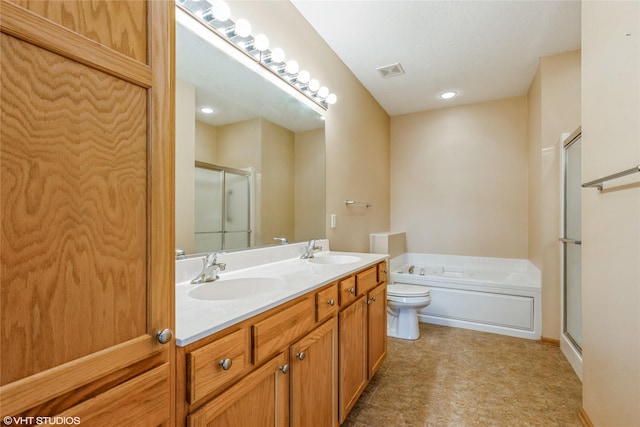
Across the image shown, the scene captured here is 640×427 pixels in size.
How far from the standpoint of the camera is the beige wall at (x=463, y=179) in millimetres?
3398

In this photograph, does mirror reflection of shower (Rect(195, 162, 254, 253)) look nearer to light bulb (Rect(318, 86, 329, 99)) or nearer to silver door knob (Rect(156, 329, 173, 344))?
silver door knob (Rect(156, 329, 173, 344))

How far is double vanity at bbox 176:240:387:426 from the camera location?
744 mm

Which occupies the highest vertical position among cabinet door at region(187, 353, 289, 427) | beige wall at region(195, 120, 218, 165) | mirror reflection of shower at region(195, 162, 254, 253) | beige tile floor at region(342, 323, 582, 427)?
beige wall at region(195, 120, 218, 165)

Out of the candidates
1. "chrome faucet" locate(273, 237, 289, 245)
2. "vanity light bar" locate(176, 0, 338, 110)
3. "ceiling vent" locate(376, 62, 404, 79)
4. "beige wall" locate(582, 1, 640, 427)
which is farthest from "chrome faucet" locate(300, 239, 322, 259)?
"ceiling vent" locate(376, 62, 404, 79)

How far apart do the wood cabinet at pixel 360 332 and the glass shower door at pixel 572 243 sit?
148 cm

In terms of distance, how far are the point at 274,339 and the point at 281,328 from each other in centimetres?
4

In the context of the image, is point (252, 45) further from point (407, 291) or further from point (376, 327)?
point (407, 291)

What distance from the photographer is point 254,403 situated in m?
0.89

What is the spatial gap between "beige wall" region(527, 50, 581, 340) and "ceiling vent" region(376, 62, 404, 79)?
1.22 metres

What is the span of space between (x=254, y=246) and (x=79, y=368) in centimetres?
120

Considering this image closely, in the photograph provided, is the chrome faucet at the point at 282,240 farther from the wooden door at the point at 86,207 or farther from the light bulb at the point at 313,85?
the wooden door at the point at 86,207

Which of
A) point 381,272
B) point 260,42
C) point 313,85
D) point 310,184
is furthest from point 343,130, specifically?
point 381,272

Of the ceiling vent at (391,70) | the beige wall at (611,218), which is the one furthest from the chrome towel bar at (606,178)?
the ceiling vent at (391,70)

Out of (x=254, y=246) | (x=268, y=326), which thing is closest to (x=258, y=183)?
(x=254, y=246)
